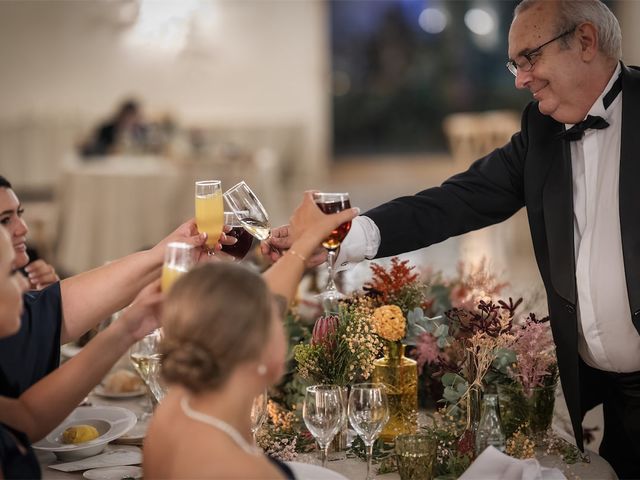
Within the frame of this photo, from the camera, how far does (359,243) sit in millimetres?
2516

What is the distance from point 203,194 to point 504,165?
1125 mm

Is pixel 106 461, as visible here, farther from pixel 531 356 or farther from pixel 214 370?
pixel 531 356

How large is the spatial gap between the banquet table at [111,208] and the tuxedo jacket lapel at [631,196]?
6115 millimetres

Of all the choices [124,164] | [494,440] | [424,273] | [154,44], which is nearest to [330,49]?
[154,44]

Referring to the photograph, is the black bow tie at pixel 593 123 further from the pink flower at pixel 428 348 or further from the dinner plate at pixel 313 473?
the dinner plate at pixel 313 473

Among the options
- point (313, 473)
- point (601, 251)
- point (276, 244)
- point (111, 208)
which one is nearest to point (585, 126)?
point (601, 251)

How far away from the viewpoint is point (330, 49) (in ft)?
53.0

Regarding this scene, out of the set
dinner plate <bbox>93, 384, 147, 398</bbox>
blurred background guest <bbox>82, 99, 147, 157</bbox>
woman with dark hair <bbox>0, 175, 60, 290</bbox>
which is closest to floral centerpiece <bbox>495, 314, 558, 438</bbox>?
dinner plate <bbox>93, 384, 147, 398</bbox>

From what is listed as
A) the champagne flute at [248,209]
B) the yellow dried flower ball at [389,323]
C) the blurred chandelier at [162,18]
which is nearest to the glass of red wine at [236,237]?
the champagne flute at [248,209]

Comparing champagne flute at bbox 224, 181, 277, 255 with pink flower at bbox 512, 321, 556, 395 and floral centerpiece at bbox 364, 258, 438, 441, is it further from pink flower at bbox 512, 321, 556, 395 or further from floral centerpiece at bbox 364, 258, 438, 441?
pink flower at bbox 512, 321, 556, 395

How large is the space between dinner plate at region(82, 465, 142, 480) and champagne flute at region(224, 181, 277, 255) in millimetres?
686

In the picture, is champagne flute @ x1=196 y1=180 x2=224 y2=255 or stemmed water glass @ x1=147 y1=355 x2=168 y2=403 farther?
stemmed water glass @ x1=147 y1=355 x2=168 y2=403

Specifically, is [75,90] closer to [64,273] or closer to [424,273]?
[64,273]

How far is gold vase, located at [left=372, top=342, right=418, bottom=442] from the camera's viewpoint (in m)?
2.18
